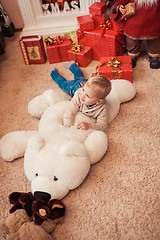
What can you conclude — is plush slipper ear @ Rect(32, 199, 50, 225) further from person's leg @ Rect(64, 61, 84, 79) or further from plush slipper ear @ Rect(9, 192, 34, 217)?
person's leg @ Rect(64, 61, 84, 79)


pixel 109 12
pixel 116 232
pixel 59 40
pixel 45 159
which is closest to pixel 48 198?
pixel 45 159

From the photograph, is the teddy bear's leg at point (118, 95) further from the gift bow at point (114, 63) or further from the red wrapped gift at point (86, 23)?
the red wrapped gift at point (86, 23)

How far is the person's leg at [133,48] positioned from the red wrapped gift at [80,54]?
1.04 ft

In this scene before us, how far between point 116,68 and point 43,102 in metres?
0.57

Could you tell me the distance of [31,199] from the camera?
1.04 metres

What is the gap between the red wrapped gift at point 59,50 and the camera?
1.93 m

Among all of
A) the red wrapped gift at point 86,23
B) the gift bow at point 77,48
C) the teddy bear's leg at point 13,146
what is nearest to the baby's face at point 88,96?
the teddy bear's leg at point 13,146

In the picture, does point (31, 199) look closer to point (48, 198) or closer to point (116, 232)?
point (48, 198)

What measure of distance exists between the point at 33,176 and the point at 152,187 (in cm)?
57

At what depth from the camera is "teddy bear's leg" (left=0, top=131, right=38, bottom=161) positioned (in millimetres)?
1263

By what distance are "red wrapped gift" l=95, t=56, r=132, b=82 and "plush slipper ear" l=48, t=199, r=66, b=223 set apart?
3.17ft

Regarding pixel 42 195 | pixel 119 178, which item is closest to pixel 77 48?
pixel 119 178

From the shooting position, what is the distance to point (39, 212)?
97 cm

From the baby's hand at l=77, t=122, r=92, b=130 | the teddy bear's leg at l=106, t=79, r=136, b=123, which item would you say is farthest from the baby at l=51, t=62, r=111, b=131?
the teddy bear's leg at l=106, t=79, r=136, b=123
